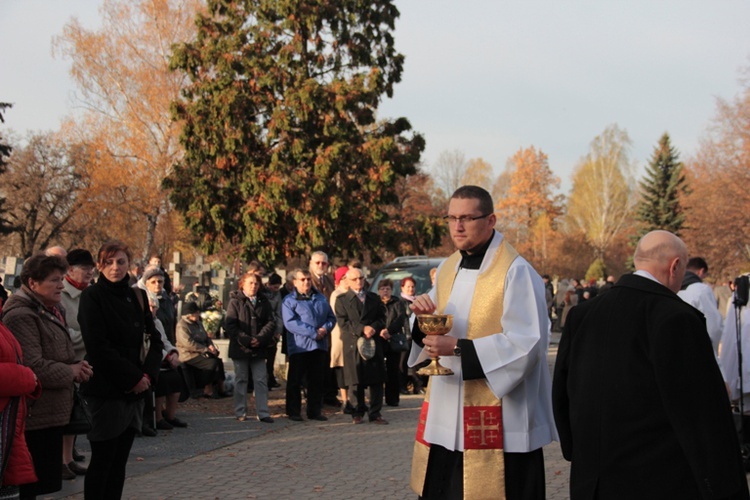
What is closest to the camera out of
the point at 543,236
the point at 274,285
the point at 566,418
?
the point at 566,418

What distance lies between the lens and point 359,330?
12.2m

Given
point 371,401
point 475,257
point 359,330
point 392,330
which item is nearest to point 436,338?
point 475,257

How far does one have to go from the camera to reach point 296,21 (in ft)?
107

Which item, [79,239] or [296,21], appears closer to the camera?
[296,21]

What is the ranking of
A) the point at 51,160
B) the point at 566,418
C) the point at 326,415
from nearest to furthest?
the point at 566,418
the point at 326,415
the point at 51,160

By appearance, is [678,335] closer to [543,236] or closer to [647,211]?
[647,211]

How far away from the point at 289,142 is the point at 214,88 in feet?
11.0

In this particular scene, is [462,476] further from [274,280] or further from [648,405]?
[274,280]

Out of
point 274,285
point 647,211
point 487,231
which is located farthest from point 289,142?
point 647,211

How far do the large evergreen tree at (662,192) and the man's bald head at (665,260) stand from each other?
5984 centimetres

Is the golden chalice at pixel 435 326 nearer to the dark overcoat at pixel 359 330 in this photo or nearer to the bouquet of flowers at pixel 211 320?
the dark overcoat at pixel 359 330

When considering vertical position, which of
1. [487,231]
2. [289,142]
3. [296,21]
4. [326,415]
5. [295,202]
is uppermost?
[296,21]

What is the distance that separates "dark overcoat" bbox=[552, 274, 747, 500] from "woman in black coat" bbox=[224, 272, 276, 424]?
7.99 m

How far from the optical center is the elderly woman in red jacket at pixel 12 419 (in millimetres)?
4922
